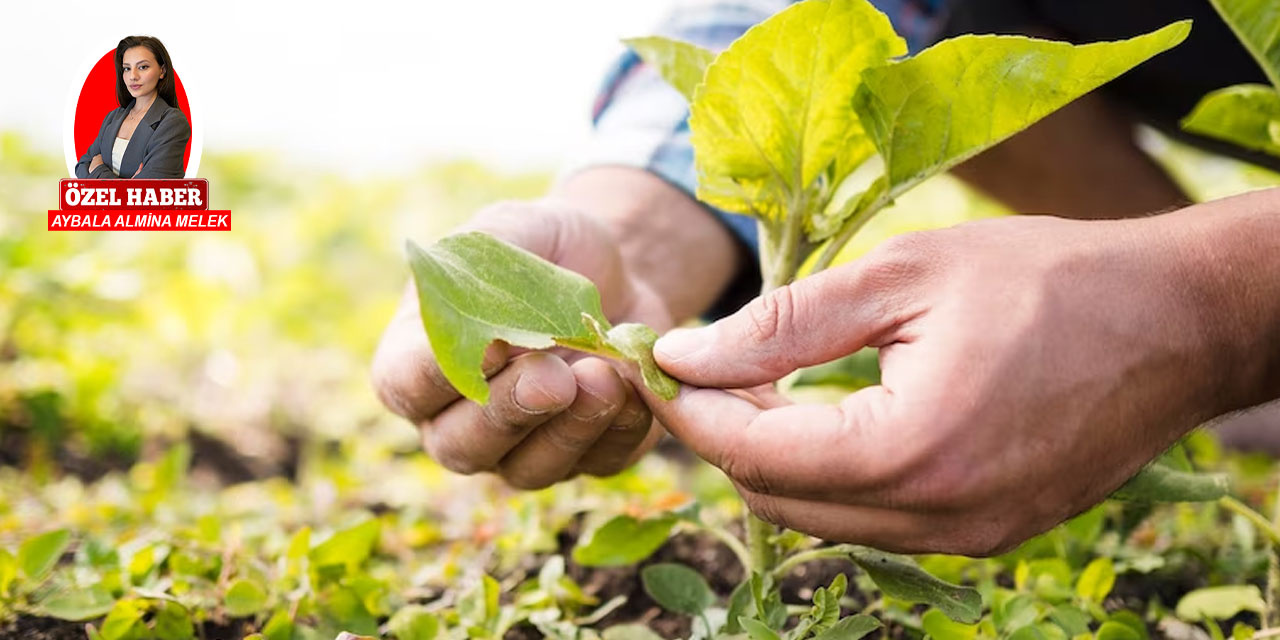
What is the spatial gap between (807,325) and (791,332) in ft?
0.05

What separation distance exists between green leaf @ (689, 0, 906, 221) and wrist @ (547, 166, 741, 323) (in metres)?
0.55

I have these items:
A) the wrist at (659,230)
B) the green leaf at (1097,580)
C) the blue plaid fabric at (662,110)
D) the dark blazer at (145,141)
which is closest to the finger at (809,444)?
the green leaf at (1097,580)

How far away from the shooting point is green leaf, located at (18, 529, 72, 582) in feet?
4.27

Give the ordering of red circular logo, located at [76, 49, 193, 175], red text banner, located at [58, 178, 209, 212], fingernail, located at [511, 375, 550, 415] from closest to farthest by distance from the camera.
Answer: fingernail, located at [511, 375, 550, 415]
red circular logo, located at [76, 49, 193, 175]
red text banner, located at [58, 178, 209, 212]

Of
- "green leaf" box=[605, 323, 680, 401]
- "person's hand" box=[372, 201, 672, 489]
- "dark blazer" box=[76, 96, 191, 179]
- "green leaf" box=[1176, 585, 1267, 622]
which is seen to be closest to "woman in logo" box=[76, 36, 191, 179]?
"dark blazer" box=[76, 96, 191, 179]

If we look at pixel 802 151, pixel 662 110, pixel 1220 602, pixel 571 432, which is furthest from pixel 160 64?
pixel 1220 602

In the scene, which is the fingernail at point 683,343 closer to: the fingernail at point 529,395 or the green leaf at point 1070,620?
the fingernail at point 529,395

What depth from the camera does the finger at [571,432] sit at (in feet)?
3.77

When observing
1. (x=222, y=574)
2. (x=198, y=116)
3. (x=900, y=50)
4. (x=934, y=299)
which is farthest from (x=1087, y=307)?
(x=198, y=116)

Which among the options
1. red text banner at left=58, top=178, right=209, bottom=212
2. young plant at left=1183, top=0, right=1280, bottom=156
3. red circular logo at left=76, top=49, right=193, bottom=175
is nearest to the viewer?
young plant at left=1183, top=0, right=1280, bottom=156

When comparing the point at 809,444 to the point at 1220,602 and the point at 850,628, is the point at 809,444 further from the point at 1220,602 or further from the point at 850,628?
the point at 1220,602

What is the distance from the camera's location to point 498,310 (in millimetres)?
982

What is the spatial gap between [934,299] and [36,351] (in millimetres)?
2120

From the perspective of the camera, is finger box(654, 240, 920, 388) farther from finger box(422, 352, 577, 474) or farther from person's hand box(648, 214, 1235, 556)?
→ finger box(422, 352, 577, 474)
